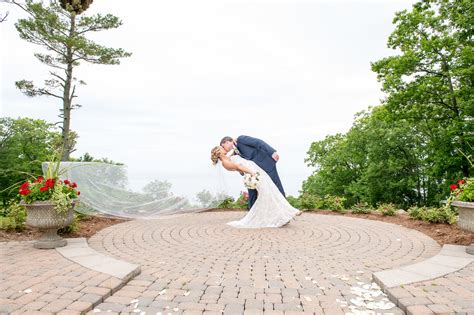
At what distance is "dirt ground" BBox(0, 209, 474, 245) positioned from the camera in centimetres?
623

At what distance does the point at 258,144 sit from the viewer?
8.38 metres

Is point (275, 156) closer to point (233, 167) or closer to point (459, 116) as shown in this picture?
point (233, 167)

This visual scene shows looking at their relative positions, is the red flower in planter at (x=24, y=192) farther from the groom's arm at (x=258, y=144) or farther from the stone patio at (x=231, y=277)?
the groom's arm at (x=258, y=144)

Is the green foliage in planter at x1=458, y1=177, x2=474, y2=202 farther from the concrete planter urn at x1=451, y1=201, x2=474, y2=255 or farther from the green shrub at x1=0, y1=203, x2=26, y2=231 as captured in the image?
the green shrub at x1=0, y1=203, x2=26, y2=231

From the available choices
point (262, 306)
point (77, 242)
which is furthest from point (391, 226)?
point (77, 242)

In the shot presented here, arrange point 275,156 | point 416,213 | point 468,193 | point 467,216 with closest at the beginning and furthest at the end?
point 467,216
point 468,193
point 275,156
point 416,213

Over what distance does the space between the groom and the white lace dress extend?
0.27 metres

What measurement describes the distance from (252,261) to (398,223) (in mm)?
5030

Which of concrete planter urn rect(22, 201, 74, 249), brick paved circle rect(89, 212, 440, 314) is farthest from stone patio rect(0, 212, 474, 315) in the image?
concrete planter urn rect(22, 201, 74, 249)

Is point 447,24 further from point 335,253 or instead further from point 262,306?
point 262,306

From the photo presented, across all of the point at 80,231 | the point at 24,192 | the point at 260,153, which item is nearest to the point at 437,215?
the point at 260,153

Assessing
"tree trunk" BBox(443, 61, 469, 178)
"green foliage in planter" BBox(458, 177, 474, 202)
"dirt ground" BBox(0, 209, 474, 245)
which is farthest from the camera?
"tree trunk" BBox(443, 61, 469, 178)

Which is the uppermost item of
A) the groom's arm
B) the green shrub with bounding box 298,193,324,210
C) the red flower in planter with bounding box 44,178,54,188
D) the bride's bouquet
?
the groom's arm

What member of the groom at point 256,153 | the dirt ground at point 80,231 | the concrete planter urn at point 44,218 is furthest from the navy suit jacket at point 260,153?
the concrete planter urn at point 44,218
